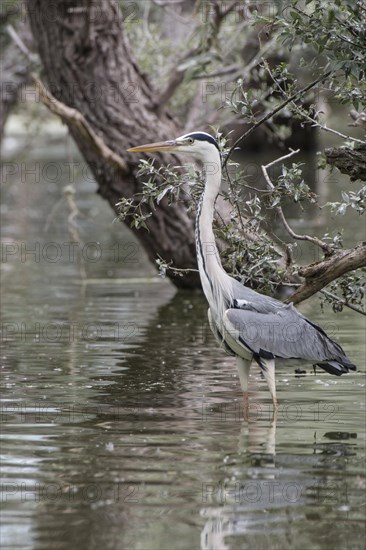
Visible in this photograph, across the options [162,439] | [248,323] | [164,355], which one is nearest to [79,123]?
[164,355]

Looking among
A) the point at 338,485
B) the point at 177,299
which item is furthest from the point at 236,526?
the point at 177,299

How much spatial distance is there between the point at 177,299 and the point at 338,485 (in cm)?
806

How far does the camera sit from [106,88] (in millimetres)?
13477

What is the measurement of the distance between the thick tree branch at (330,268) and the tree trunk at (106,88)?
5.45 meters

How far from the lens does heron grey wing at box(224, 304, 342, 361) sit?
7.93 metres

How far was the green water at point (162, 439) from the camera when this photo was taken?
5.46 meters

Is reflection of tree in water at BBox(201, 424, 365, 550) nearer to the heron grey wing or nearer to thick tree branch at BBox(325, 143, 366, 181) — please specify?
the heron grey wing

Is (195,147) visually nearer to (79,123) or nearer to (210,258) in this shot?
(210,258)

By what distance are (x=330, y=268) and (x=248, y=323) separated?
0.68 meters

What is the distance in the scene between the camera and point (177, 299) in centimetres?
1409

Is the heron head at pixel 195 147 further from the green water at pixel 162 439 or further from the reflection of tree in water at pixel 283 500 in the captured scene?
the reflection of tree in water at pixel 283 500

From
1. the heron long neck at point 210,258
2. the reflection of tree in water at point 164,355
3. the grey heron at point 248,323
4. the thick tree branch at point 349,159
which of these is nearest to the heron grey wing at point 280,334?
the grey heron at point 248,323

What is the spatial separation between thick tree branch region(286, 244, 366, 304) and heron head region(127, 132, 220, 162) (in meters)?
1.11

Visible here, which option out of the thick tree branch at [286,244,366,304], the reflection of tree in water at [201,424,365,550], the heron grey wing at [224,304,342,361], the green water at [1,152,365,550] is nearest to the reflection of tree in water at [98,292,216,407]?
the green water at [1,152,365,550]
